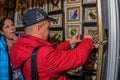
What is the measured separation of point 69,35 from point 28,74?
3.31 ft

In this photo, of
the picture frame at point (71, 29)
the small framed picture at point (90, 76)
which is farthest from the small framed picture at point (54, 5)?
the small framed picture at point (90, 76)

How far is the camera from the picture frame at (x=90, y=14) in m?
2.13

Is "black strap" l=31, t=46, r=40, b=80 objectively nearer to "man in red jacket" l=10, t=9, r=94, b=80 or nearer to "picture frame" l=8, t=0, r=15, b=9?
"man in red jacket" l=10, t=9, r=94, b=80

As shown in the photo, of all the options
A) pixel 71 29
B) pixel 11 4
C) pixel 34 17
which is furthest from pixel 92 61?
pixel 11 4

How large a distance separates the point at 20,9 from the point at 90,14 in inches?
52.2

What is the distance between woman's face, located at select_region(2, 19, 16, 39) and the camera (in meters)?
2.14

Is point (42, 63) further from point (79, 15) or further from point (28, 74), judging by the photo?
point (79, 15)

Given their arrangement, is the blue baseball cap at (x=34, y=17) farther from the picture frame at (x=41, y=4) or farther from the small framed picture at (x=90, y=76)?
the picture frame at (x=41, y=4)

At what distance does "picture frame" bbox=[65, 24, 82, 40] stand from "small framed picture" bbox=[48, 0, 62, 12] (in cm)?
23

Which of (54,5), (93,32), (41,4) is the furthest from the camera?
(41,4)

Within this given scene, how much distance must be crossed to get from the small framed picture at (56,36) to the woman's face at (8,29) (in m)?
0.55

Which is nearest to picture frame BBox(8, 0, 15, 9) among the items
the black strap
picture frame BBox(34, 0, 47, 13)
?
picture frame BBox(34, 0, 47, 13)

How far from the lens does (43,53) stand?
1.32 m

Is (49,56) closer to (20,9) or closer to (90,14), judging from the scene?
(90,14)
